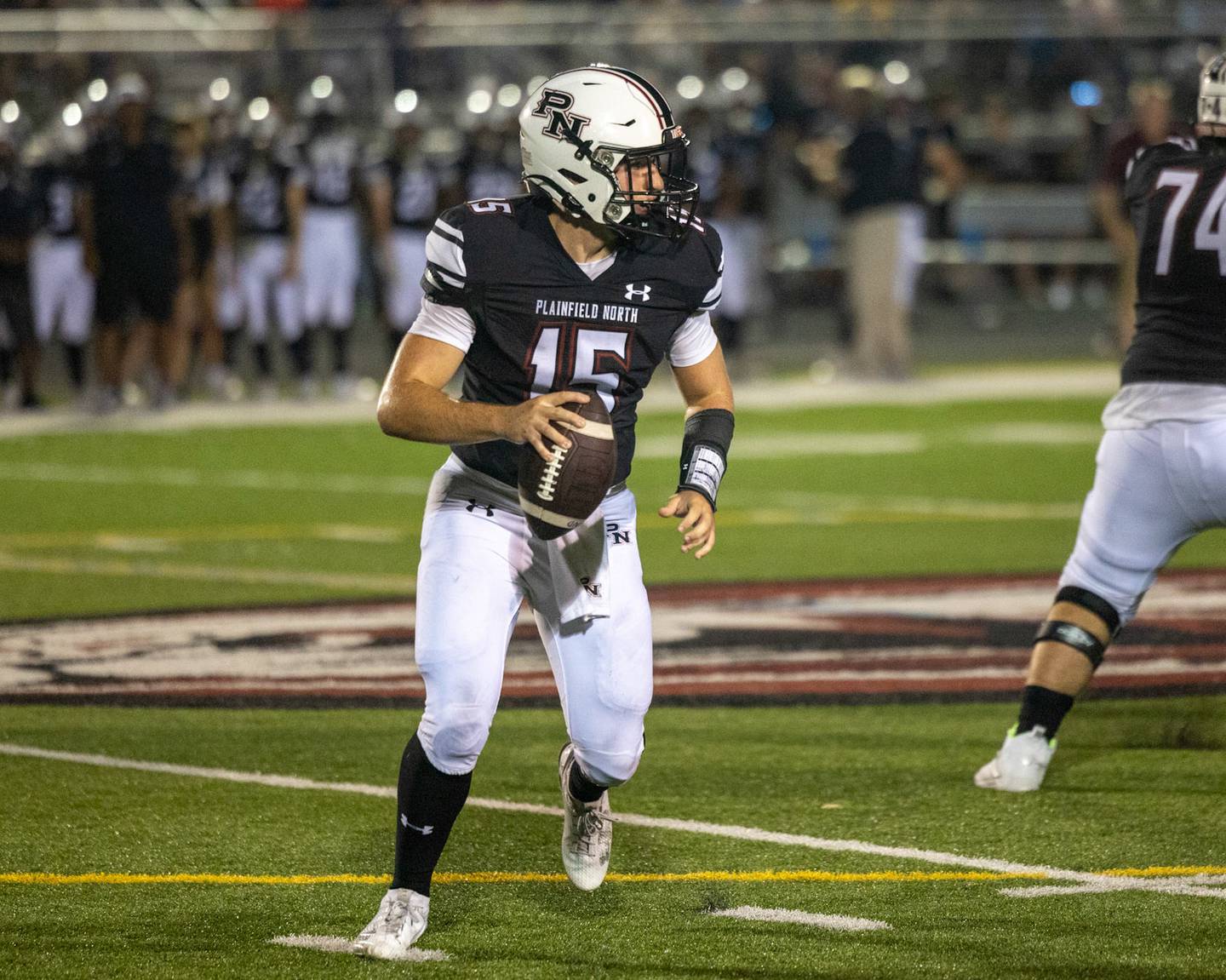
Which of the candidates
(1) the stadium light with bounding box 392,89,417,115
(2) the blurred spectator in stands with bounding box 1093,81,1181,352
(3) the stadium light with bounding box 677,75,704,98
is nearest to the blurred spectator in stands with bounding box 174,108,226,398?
(1) the stadium light with bounding box 392,89,417,115

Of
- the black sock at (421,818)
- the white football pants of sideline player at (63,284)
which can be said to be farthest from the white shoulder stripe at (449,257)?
the white football pants of sideline player at (63,284)

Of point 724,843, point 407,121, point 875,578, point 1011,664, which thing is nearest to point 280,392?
point 407,121

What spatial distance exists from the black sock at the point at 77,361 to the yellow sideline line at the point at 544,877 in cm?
1088

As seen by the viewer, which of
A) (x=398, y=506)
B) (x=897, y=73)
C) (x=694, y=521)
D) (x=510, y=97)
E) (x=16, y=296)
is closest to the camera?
(x=694, y=521)

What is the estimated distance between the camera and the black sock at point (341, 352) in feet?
50.2

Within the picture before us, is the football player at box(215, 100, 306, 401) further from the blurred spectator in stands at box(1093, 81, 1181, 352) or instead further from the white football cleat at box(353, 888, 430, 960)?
the white football cleat at box(353, 888, 430, 960)

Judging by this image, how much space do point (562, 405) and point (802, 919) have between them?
1.15m

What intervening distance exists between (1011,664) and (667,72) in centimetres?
1367

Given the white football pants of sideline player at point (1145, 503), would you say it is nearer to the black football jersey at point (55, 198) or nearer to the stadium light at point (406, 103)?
the black football jersey at point (55, 198)

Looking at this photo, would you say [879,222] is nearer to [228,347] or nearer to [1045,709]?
[228,347]

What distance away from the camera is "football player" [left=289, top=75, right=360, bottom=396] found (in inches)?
593

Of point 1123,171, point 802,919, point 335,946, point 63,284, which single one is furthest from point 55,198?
point 802,919

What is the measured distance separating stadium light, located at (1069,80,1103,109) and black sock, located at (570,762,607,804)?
17.5 metres

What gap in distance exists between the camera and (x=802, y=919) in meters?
4.08
